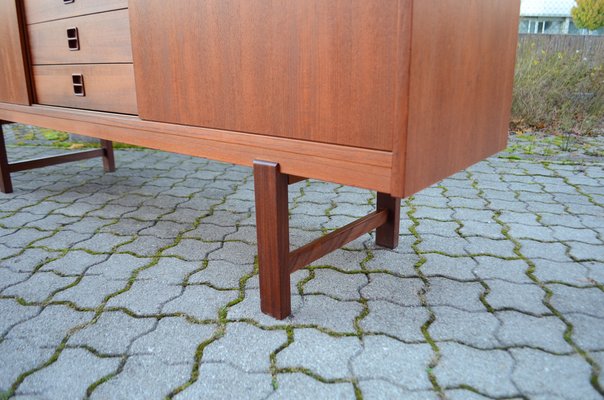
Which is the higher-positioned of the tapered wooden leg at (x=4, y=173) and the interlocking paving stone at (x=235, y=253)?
the tapered wooden leg at (x=4, y=173)

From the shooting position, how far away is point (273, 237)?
5.02 ft

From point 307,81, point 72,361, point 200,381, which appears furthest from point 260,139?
point 72,361

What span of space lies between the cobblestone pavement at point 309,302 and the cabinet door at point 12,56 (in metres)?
0.64

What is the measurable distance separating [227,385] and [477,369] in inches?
26.3

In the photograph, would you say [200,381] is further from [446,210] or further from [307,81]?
[446,210]

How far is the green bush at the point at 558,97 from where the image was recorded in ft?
16.6

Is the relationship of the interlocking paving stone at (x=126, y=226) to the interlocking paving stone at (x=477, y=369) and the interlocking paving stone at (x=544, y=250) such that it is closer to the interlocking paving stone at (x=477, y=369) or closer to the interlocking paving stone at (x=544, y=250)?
the interlocking paving stone at (x=477, y=369)

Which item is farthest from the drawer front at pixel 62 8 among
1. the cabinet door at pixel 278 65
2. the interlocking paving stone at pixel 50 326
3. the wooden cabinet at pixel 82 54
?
the interlocking paving stone at pixel 50 326

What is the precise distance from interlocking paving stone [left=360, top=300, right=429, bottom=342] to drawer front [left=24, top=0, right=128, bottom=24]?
138 centimetres

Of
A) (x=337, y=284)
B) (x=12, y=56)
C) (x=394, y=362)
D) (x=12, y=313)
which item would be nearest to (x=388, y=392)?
(x=394, y=362)

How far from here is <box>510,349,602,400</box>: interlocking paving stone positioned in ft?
4.08

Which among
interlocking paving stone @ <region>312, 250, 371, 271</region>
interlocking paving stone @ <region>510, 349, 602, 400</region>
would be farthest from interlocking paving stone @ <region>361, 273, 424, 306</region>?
interlocking paving stone @ <region>510, 349, 602, 400</region>

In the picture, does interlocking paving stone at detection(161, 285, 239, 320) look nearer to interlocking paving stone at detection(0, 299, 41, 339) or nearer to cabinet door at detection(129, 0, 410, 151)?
interlocking paving stone at detection(0, 299, 41, 339)

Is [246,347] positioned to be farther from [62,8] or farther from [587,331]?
[62,8]
